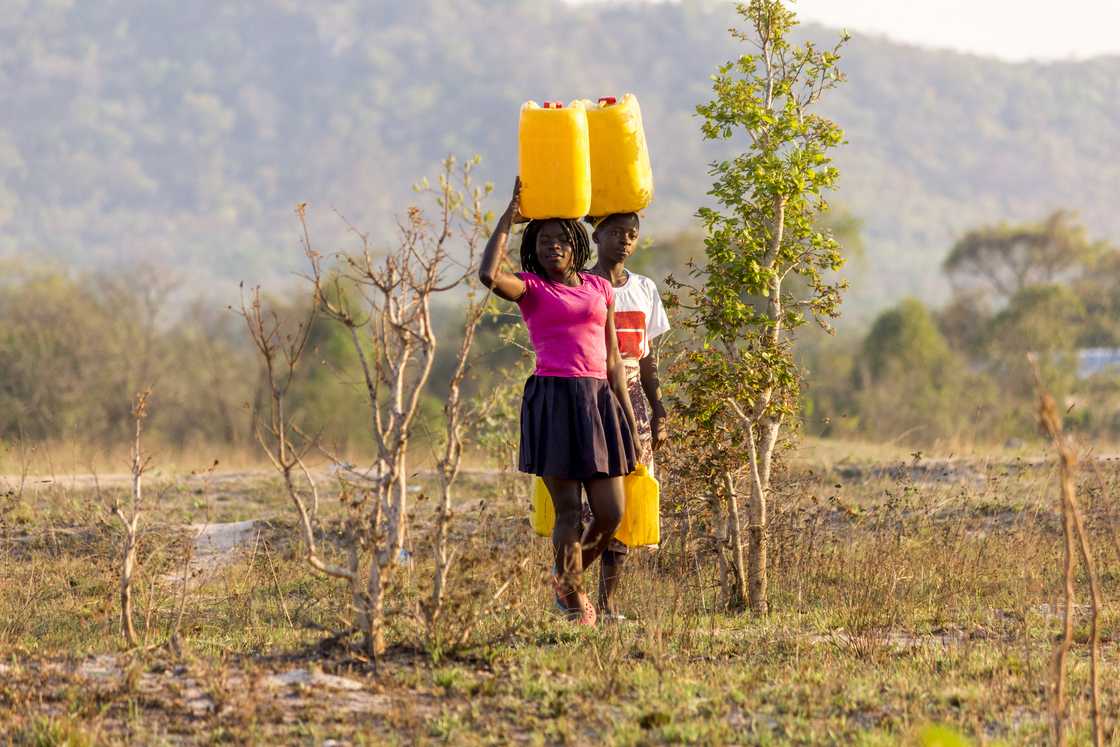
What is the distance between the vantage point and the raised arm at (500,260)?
203 inches

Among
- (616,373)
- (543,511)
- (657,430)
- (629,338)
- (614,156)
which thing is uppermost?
(614,156)

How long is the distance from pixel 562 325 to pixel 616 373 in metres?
0.41

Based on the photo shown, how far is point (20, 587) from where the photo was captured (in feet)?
25.0

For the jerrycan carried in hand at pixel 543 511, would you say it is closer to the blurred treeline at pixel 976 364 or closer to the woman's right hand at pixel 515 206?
the woman's right hand at pixel 515 206

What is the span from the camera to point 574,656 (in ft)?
16.5

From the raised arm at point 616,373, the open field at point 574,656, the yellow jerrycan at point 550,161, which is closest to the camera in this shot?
the open field at point 574,656

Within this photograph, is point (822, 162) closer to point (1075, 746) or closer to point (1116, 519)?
point (1075, 746)

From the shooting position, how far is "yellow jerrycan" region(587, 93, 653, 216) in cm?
592

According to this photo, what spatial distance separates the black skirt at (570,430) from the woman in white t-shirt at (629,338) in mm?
414

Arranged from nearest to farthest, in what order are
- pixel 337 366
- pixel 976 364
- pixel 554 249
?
pixel 554 249 < pixel 337 366 < pixel 976 364

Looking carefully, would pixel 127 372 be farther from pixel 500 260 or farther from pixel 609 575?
pixel 500 260

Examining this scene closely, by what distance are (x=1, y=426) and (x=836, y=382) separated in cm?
2019

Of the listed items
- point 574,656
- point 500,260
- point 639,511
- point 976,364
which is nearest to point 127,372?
point 976,364

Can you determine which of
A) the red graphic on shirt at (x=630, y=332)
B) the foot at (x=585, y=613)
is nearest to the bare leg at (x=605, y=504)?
the foot at (x=585, y=613)
